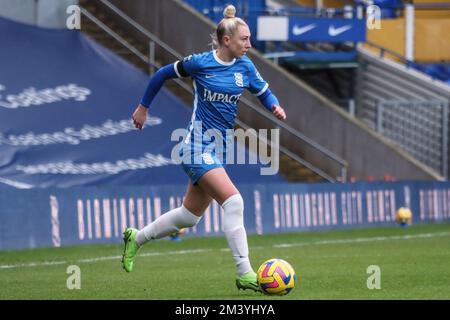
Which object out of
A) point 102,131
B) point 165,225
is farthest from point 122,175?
point 165,225

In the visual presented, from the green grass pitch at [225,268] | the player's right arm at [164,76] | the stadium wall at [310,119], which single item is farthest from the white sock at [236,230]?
the stadium wall at [310,119]

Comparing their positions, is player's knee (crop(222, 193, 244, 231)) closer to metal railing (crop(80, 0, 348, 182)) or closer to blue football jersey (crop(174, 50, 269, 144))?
blue football jersey (crop(174, 50, 269, 144))

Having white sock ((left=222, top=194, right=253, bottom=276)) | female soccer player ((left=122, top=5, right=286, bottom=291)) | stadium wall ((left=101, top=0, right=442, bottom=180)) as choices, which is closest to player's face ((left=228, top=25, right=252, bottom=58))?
female soccer player ((left=122, top=5, right=286, bottom=291))

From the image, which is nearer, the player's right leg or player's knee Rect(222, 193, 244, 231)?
player's knee Rect(222, 193, 244, 231)

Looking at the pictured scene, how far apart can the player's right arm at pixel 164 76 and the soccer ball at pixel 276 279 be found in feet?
6.06

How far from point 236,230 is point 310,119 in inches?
682

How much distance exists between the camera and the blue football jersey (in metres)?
11.5

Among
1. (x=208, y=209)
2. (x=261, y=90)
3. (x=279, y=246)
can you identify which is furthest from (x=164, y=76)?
(x=208, y=209)

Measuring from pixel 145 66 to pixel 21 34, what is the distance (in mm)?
3946

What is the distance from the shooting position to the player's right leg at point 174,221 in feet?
38.6

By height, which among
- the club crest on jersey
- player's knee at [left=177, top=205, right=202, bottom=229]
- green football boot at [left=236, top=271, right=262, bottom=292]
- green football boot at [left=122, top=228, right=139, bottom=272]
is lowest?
green football boot at [left=122, top=228, right=139, bottom=272]

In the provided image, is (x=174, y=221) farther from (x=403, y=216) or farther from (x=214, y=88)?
(x=403, y=216)

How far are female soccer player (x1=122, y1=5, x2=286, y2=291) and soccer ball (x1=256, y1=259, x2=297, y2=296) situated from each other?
0.19 m
